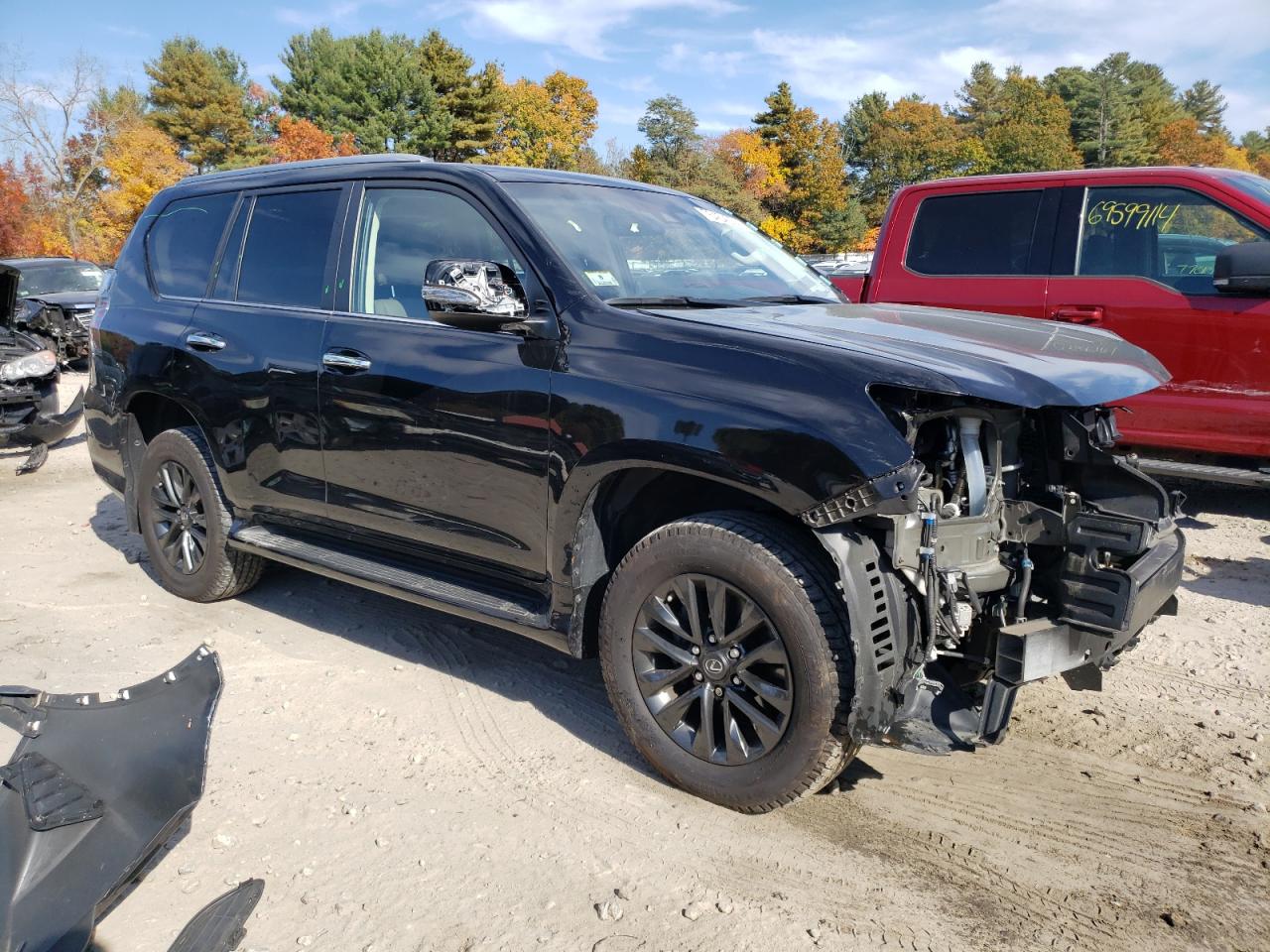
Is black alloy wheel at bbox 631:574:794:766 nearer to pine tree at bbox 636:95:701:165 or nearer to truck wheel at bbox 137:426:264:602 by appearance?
truck wheel at bbox 137:426:264:602

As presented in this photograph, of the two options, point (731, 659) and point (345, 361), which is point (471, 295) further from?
point (731, 659)

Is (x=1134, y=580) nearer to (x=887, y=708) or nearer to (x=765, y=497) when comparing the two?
(x=887, y=708)

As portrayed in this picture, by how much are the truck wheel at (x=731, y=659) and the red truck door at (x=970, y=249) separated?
4.22 meters

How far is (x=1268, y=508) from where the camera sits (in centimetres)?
673

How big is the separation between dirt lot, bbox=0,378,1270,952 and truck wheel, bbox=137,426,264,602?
12.7 inches

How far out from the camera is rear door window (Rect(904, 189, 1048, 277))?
21.4ft

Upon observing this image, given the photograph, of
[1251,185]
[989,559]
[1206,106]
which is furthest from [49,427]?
[1206,106]

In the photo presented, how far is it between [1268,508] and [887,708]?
5327 millimetres

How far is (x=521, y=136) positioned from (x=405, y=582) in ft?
225

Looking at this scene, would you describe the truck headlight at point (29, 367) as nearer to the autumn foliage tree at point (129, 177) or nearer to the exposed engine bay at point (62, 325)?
the exposed engine bay at point (62, 325)

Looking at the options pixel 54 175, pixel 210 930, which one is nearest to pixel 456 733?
pixel 210 930

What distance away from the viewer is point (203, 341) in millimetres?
4680

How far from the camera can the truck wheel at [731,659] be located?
285cm

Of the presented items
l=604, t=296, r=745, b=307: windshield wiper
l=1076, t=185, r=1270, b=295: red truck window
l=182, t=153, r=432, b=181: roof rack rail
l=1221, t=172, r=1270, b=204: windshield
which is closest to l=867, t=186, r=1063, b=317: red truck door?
l=1076, t=185, r=1270, b=295: red truck window
